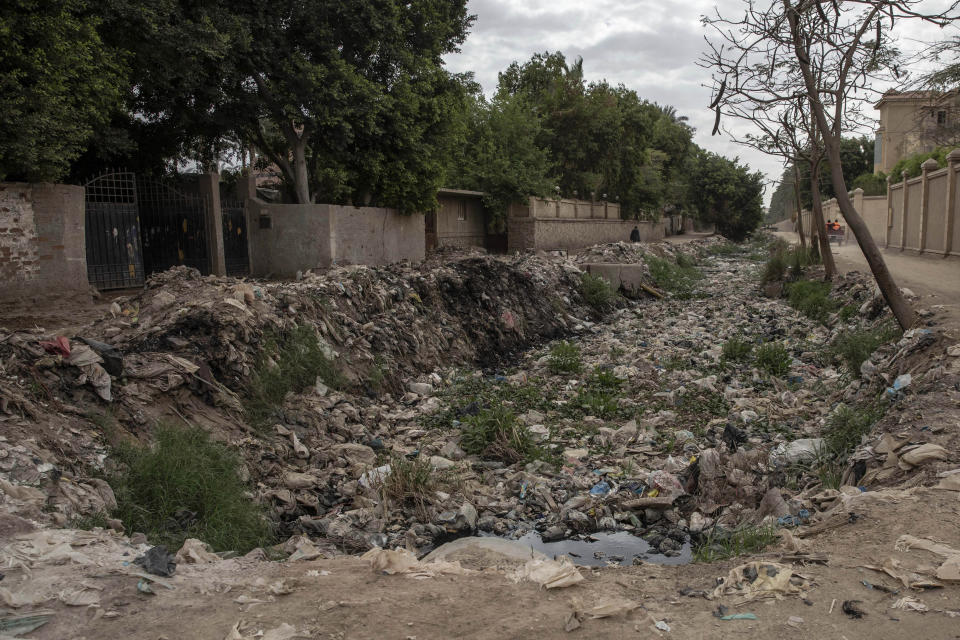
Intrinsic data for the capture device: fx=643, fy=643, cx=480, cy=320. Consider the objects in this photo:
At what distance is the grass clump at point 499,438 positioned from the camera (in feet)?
19.6

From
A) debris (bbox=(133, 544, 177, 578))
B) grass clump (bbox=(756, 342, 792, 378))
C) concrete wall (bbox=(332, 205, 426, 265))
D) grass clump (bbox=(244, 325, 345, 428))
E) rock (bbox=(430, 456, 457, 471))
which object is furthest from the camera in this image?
concrete wall (bbox=(332, 205, 426, 265))

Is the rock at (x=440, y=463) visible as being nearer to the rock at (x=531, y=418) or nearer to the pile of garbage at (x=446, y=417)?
the pile of garbage at (x=446, y=417)

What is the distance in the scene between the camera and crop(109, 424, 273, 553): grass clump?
401cm

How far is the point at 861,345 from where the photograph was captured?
24.8 feet

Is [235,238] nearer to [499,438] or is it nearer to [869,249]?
[499,438]

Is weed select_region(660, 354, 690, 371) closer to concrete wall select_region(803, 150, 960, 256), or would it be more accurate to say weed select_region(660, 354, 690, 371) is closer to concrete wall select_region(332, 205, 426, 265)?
concrete wall select_region(332, 205, 426, 265)

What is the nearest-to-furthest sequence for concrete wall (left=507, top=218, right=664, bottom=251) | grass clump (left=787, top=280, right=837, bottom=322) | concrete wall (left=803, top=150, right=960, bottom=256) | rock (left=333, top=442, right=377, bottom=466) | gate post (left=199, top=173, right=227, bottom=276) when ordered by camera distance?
rock (left=333, top=442, right=377, bottom=466), grass clump (left=787, top=280, right=837, bottom=322), gate post (left=199, top=173, right=227, bottom=276), concrete wall (left=803, top=150, right=960, bottom=256), concrete wall (left=507, top=218, right=664, bottom=251)

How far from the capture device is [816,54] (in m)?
11.1

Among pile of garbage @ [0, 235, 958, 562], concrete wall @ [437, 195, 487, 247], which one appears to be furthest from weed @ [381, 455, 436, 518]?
concrete wall @ [437, 195, 487, 247]

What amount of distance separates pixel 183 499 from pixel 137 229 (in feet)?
26.4

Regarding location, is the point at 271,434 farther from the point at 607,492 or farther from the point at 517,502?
the point at 607,492

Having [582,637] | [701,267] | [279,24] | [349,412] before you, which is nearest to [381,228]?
[279,24]

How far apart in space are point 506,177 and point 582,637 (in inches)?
735

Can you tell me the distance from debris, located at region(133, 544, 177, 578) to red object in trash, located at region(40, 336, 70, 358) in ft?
8.96
